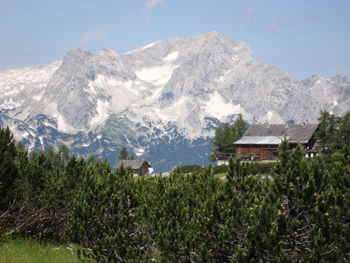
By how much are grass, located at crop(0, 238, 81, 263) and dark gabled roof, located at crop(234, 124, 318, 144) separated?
306ft

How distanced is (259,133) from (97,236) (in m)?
109

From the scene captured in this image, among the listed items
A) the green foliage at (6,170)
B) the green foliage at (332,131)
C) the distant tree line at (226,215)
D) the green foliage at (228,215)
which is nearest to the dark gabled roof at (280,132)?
the green foliage at (332,131)

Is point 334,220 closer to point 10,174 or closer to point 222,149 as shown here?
point 10,174

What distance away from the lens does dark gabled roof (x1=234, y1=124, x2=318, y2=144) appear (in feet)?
374

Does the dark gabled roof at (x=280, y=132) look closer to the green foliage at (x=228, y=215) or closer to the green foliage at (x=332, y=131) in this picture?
the green foliage at (x=332, y=131)

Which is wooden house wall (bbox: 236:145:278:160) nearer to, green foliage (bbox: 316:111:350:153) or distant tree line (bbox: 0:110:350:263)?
green foliage (bbox: 316:111:350:153)

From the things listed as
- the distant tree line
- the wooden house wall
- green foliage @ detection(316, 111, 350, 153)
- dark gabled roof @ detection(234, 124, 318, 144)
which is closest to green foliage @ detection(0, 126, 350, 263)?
the distant tree line

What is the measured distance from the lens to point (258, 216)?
14.6m

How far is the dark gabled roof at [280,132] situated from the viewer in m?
114

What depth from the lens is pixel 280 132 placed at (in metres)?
123

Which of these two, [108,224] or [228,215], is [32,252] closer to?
[108,224]

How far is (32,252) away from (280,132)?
10562 centimetres

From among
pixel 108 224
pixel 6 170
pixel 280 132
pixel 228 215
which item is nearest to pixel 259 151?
pixel 280 132

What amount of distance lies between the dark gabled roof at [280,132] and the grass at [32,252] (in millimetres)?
93339
